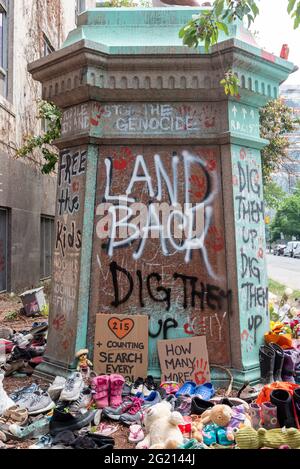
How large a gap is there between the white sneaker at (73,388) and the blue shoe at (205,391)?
1048 millimetres

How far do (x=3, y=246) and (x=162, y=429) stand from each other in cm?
859

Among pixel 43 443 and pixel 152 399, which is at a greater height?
pixel 152 399

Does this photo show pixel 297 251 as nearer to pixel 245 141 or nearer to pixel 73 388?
pixel 245 141

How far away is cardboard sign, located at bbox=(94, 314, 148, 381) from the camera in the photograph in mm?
4680

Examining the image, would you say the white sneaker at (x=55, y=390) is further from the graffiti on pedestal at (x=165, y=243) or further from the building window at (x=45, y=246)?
the building window at (x=45, y=246)

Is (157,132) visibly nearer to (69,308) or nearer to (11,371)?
(69,308)

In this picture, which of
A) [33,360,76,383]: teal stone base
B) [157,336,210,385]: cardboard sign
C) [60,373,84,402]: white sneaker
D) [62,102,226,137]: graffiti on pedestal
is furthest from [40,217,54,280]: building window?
[60,373,84,402]: white sneaker

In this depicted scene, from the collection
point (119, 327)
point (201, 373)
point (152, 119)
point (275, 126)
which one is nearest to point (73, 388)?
point (119, 327)

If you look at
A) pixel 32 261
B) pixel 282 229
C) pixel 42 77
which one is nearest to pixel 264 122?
pixel 32 261

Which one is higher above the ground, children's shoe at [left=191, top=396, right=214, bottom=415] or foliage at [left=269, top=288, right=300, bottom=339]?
foliage at [left=269, top=288, right=300, bottom=339]

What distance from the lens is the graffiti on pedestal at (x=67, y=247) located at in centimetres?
483

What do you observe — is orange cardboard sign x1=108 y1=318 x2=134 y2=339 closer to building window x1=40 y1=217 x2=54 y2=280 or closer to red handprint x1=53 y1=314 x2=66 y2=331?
red handprint x1=53 y1=314 x2=66 y2=331

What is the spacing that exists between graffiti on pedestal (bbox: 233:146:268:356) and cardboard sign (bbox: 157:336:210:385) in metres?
0.44

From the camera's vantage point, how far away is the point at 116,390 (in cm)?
420
